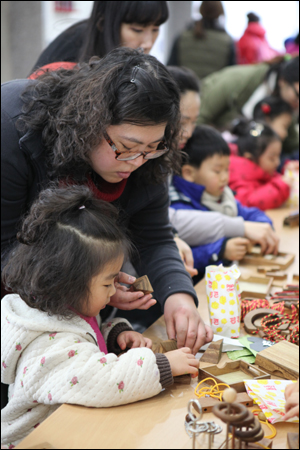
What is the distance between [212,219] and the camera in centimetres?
188

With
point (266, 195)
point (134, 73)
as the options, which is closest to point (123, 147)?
point (134, 73)

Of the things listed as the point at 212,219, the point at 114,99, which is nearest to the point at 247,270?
the point at 212,219

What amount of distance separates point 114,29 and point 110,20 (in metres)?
0.03

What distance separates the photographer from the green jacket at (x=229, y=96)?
11.1 feet

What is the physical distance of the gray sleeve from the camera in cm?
185

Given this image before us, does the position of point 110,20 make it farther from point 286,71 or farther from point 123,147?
point 286,71

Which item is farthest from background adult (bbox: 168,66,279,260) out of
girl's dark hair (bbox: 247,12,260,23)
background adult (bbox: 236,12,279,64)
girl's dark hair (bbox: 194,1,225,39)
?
background adult (bbox: 236,12,279,64)

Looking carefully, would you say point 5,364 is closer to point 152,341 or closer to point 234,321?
point 152,341

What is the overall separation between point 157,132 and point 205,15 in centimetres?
288

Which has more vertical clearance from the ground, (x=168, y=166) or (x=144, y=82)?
(x=144, y=82)

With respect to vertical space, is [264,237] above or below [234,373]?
below

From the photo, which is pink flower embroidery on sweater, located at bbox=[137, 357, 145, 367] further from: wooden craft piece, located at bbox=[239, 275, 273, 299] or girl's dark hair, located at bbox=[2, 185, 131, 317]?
wooden craft piece, located at bbox=[239, 275, 273, 299]

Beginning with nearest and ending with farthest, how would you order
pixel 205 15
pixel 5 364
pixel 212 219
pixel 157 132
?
1. pixel 5 364
2. pixel 157 132
3. pixel 212 219
4. pixel 205 15

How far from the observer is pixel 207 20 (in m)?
3.64
